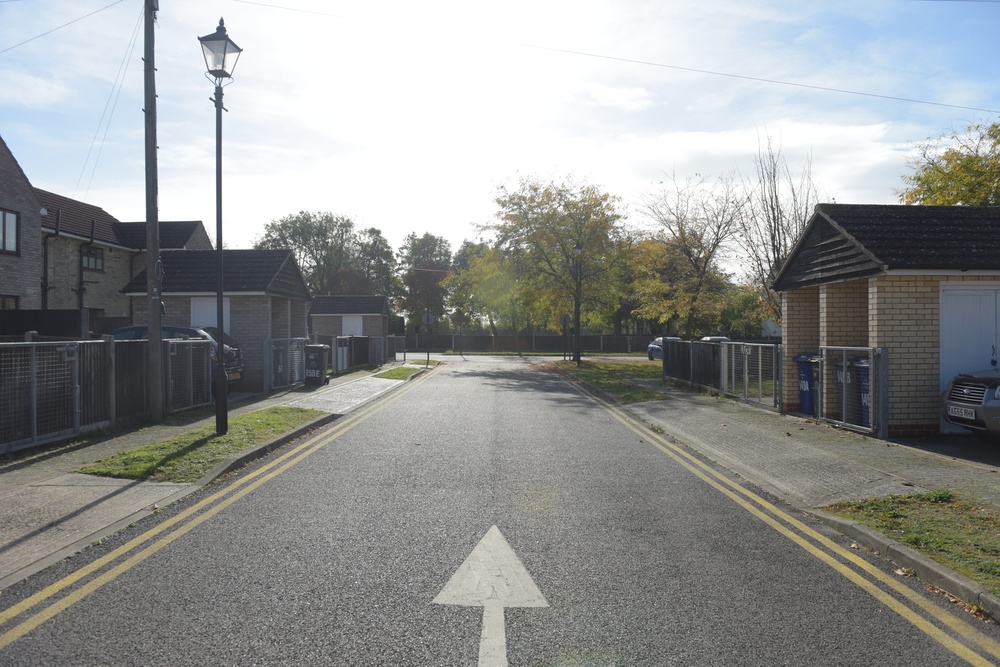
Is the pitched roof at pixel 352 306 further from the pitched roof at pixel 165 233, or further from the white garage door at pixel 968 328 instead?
the white garage door at pixel 968 328

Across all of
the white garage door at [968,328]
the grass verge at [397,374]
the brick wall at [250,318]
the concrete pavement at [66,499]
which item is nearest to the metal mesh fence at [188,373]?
the concrete pavement at [66,499]

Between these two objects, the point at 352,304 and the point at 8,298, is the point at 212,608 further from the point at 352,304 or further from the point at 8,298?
the point at 352,304

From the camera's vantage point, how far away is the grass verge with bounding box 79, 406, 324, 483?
8.64m

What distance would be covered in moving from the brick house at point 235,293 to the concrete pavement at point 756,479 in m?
8.81

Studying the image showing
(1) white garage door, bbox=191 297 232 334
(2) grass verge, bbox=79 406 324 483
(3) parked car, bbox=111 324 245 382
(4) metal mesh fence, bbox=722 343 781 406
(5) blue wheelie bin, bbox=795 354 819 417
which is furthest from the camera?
(1) white garage door, bbox=191 297 232 334

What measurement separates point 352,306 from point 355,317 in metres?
1.05

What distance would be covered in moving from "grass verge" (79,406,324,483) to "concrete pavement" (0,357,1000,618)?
0.28 meters

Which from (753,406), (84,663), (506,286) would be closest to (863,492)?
(84,663)

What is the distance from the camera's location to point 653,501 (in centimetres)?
764

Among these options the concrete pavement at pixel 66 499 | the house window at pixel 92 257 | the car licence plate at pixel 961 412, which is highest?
the house window at pixel 92 257

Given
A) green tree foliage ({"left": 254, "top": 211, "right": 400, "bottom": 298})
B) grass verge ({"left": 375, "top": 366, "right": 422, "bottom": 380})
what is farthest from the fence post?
green tree foliage ({"left": 254, "top": 211, "right": 400, "bottom": 298})

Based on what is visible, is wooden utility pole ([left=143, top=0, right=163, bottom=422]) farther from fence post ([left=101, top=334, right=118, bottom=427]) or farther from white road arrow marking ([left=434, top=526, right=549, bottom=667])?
white road arrow marking ([left=434, top=526, right=549, bottom=667])

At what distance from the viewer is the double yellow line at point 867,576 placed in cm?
420

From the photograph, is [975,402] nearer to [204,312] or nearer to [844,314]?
[844,314]
